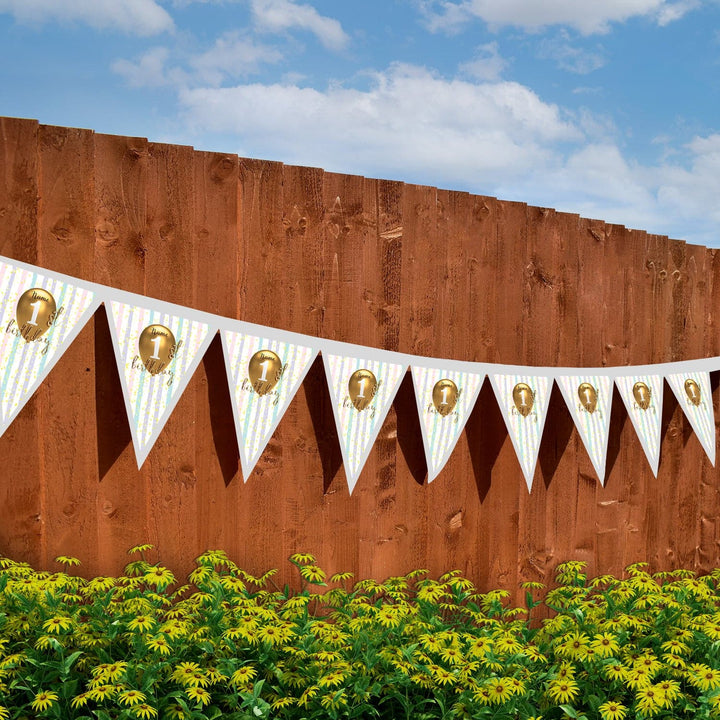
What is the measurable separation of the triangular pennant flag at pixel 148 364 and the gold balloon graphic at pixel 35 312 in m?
0.21

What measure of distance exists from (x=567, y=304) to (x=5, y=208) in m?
2.63

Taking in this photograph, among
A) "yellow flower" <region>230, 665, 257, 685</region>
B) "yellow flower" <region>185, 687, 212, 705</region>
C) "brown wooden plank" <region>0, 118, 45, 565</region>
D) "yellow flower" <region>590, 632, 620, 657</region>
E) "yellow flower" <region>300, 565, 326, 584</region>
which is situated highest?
"brown wooden plank" <region>0, 118, 45, 565</region>

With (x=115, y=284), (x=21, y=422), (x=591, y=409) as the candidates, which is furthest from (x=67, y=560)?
(x=591, y=409)

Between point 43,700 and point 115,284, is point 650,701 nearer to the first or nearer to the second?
point 43,700

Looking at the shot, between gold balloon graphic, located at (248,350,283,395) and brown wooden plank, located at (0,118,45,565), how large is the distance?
0.81 meters

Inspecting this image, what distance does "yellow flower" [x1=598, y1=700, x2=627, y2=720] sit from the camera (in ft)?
7.18

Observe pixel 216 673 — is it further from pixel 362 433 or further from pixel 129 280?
pixel 129 280

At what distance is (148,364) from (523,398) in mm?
1735

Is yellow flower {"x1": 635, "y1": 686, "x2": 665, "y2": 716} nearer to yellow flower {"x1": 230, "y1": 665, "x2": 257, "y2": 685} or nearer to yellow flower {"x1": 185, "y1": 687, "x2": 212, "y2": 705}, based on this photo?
yellow flower {"x1": 230, "y1": 665, "x2": 257, "y2": 685}

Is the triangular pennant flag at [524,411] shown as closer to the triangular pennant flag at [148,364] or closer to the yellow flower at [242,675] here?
the triangular pennant flag at [148,364]

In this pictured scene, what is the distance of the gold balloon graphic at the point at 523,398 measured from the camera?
3469 millimetres

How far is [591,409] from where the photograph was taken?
3.72 meters

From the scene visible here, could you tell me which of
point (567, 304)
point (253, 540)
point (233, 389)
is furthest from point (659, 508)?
point (233, 389)

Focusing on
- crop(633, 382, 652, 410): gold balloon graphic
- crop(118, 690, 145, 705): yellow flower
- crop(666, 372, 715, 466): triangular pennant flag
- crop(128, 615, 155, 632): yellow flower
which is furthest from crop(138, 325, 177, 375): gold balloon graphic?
crop(666, 372, 715, 466): triangular pennant flag
